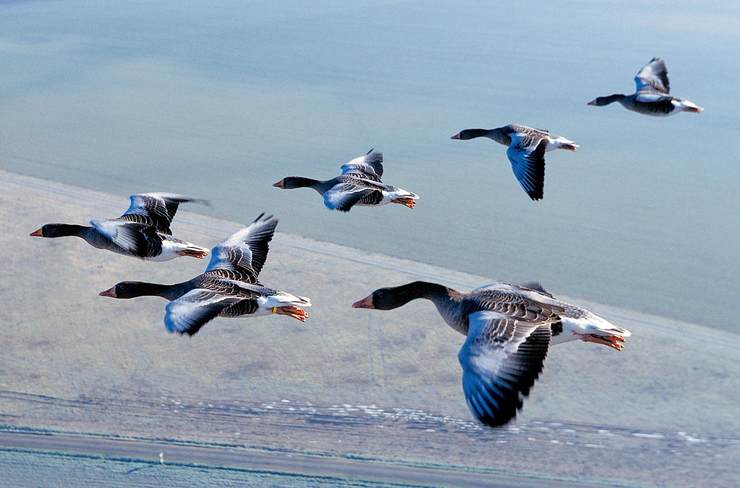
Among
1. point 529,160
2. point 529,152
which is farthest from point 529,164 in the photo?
point 529,152

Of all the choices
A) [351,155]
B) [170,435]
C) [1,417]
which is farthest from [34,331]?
[351,155]

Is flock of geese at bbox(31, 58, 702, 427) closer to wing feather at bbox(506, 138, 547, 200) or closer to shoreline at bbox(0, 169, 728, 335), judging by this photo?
wing feather at bbox(506, 138, 547, 200)

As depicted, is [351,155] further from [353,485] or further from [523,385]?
[523,385]

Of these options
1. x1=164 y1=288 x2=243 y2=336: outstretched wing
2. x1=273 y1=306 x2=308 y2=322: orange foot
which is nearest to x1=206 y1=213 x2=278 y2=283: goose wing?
x1=273 y1=306 x2=308 y2=322: orange foot

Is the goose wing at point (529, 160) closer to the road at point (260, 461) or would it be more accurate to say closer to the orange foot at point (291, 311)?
the orange foot at point (291, 311)

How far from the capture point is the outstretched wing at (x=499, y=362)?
7859 mm

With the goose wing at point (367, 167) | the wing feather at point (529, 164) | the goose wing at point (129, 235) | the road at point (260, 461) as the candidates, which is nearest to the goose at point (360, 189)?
the goose wing at point (367, 167)

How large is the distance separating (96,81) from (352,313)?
1495 cm

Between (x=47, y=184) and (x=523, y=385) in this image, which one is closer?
(x=523, y=385)

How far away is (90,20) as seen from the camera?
3703 cm

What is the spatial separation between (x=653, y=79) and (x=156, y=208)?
943 cm

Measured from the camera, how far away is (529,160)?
1395 centimetres

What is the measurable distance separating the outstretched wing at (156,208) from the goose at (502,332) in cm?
371

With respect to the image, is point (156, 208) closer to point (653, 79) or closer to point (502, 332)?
point (502, 332)
